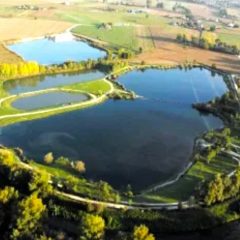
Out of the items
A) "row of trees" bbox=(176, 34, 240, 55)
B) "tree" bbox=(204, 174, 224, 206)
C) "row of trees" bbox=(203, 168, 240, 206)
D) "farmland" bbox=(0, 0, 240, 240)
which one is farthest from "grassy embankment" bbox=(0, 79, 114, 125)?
"row of trees" bbox=(176, 34, 240, 55)

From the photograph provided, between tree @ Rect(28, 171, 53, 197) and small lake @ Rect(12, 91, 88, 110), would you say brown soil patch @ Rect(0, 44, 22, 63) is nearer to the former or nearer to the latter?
small lake @ Rect(12, 91, 88, 110)

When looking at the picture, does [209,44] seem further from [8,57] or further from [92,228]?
[92,228]

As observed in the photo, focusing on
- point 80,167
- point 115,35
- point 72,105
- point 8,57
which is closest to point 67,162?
point 80,167

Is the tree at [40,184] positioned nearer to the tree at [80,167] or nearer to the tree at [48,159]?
the tree at [80,167]

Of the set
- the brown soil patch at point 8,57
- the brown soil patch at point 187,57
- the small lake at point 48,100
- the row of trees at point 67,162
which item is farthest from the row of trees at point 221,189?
the brown soil patch at point 8,57

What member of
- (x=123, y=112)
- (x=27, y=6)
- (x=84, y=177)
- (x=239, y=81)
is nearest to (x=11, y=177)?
(x=84, y=177)

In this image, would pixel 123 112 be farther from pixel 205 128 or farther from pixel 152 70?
pixel 152 70
